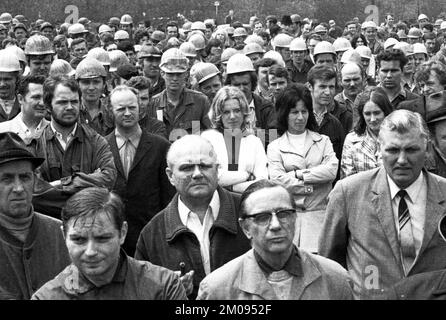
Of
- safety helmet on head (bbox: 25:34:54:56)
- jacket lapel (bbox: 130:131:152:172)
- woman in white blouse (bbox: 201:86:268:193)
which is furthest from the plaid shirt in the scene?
safety helmet on head (bbox: 25:34:54:56)

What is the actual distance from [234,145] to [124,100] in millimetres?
1042

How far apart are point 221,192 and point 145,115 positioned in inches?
122

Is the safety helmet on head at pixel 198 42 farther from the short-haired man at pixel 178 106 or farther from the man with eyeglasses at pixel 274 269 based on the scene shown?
the man with eyeglasses at pixel 274 269

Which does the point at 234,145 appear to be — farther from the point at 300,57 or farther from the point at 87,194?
the point at 300,57

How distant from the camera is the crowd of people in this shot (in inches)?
183

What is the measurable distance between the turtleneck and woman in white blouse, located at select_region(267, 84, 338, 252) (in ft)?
8.43

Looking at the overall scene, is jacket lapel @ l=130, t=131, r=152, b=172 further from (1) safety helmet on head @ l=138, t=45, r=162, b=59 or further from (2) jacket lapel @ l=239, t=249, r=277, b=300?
(1) safety helmet on head @ l=138, t=45, r=162, b=59

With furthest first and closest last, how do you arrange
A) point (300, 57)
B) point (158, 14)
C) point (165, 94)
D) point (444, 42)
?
point (158, 14)
point (444, 42)
point (300, 57)
point (165, 94)

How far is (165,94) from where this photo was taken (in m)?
9.92

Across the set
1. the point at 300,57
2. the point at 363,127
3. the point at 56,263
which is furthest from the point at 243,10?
the point at 56,263

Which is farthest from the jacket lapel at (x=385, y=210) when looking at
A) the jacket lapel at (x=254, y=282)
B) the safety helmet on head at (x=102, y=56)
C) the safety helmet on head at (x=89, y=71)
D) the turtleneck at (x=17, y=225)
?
the safety helmet on head at (x=102, y=56)

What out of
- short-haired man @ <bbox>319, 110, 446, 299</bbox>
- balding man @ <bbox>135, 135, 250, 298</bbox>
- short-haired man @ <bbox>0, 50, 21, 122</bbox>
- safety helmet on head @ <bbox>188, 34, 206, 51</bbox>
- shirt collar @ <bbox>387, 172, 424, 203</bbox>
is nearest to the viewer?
short-haired man @ <bbox>319, 110, 446, 299</bbox>

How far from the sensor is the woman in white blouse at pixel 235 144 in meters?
7.28

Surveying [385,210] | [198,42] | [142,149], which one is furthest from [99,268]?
[198,42]
